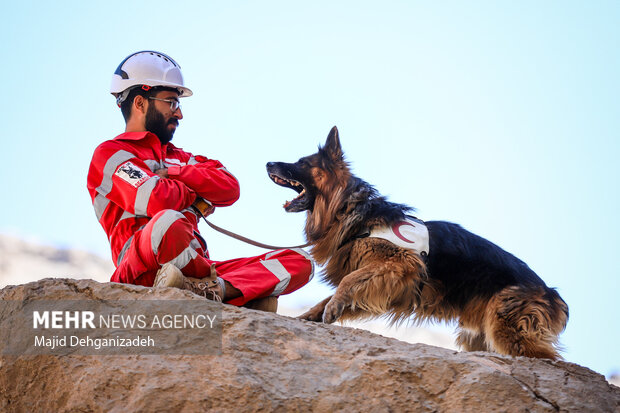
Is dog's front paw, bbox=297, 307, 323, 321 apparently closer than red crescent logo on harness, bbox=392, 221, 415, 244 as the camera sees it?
Yes

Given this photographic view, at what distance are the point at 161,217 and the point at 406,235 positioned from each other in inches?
99.9

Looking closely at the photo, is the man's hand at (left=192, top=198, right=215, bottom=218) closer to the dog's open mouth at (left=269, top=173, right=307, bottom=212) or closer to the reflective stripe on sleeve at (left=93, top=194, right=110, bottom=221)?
the reflective stripe on sleeve at (left=93, top=194, right=110, bottom=221)

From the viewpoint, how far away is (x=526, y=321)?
564 centimetres

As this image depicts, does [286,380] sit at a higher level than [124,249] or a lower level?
lower

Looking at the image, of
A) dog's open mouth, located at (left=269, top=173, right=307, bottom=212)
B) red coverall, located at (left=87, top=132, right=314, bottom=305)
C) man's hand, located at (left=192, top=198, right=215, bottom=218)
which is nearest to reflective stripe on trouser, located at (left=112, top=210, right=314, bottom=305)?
red coverall, located at (left=87, top=132, right=314, bottom=305)

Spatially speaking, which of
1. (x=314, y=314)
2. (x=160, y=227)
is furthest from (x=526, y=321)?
(x=160, y=227)

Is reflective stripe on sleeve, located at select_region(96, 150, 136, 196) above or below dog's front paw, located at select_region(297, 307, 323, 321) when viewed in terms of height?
above

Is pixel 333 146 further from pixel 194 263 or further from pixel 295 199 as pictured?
pixel 194 263

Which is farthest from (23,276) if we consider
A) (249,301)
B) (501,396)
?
(501,396)

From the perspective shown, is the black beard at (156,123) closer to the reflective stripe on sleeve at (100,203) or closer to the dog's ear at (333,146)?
the reflective stripe on sleeve at (100,203)

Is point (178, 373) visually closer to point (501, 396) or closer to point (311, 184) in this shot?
point (501, 396)

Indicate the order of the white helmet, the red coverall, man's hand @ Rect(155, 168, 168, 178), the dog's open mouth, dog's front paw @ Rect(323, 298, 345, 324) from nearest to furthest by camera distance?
the red coverall, man's hand @ Rect(155, 168, 168, 178), the white helmet, dog's front paw @ Rect(323, 298, 345, 324), the dog's open mouth

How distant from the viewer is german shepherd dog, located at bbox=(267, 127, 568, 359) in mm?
5691

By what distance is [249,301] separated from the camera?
4676mm
